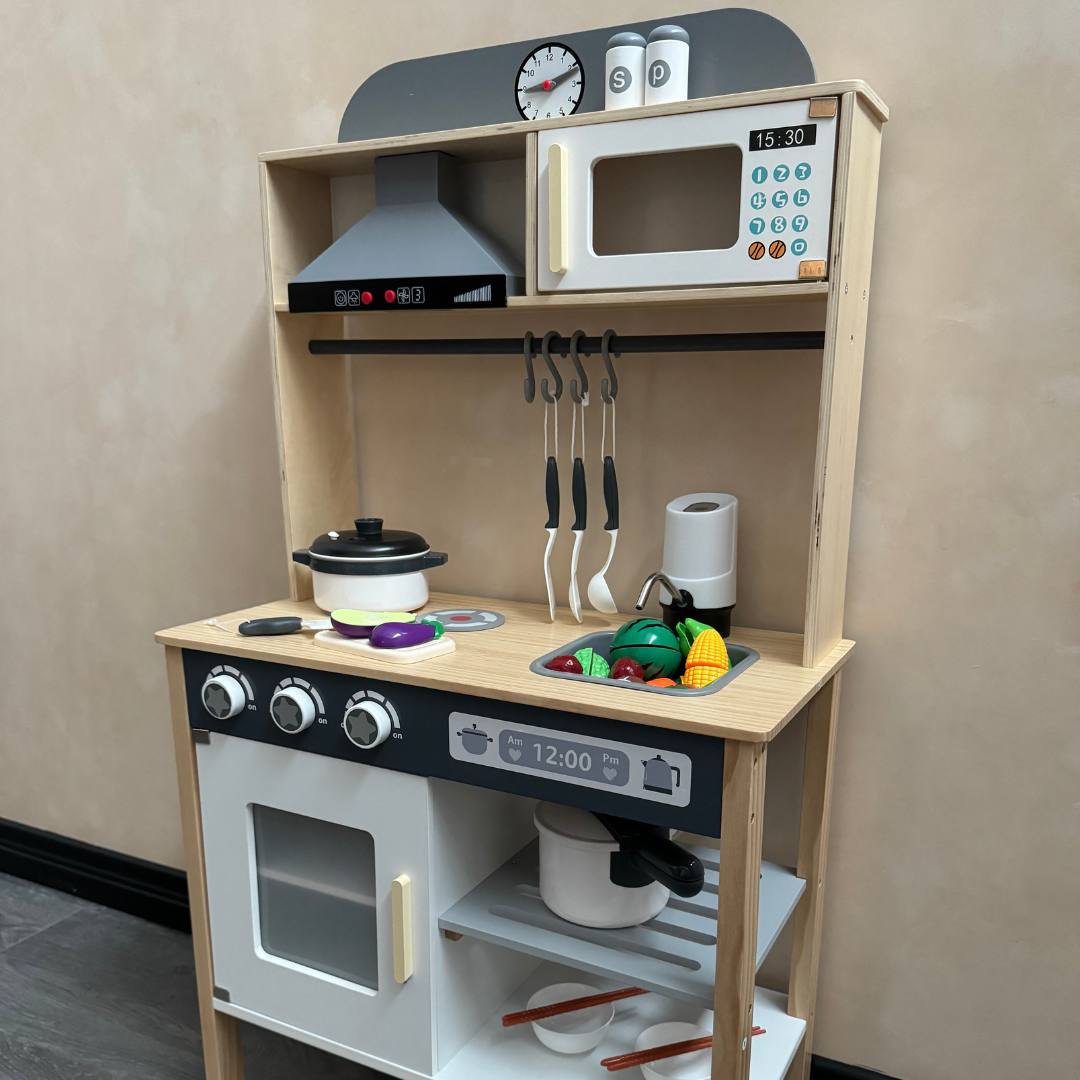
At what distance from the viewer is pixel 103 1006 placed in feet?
6.88

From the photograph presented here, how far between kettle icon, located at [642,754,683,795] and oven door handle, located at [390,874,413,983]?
1.46 feet

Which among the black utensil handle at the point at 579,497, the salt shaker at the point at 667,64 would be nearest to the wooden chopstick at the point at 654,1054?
the black utensil handle at the point at 579,497

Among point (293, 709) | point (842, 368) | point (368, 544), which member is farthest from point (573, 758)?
point (842, 368)

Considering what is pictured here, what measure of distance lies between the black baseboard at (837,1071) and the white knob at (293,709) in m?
1.13

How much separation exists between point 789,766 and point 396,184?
122 centimetres

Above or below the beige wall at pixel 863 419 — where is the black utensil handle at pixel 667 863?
below

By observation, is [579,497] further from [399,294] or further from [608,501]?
[399,294]

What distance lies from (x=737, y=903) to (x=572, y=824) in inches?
13.3

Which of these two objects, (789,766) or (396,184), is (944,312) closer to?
(789,766)

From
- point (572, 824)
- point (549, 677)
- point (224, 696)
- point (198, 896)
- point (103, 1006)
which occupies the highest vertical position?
point (549, 677)

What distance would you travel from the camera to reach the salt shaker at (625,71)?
139 cm

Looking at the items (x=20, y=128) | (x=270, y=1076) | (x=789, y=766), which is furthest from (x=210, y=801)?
(x=20, y=128)

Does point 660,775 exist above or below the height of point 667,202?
below

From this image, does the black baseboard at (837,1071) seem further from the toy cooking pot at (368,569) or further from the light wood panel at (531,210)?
the light wood panel at (531,210)
